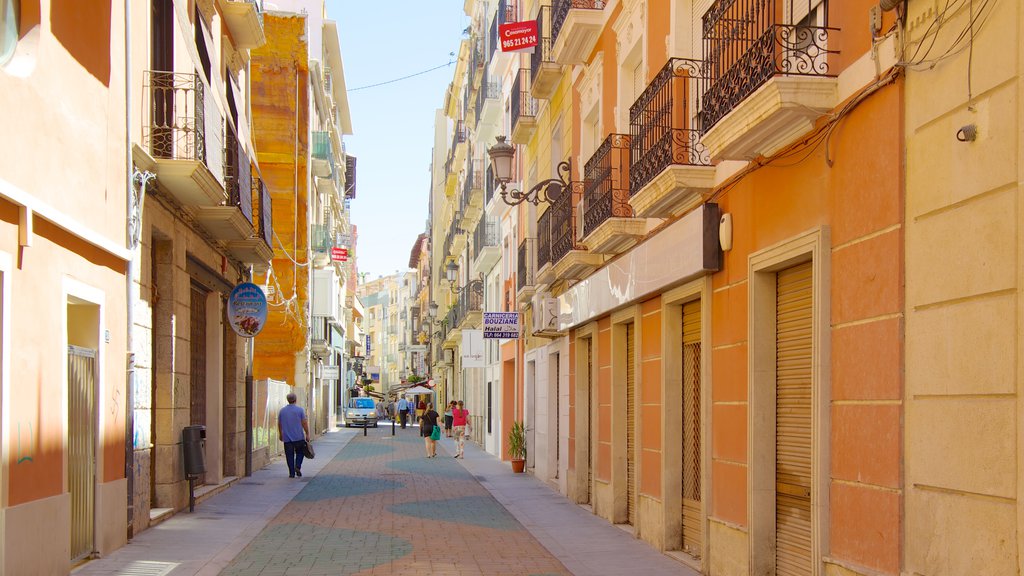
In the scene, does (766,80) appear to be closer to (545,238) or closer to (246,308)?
(545,238)

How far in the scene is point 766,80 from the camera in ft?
26.3

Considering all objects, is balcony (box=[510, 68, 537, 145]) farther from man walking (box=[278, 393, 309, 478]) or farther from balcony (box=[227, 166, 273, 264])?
man walking (box=[278, 393, 309, 478])

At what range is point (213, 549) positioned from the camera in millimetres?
12469

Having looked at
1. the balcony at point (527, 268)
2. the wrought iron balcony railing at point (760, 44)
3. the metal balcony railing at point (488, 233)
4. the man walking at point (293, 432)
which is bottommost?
the man walking at point (293, 432)

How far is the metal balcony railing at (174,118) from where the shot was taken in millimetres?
13836

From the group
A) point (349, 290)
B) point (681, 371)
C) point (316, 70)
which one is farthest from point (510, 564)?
point (349, 290)

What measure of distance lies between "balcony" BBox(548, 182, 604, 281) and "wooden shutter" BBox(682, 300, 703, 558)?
12.7 feet

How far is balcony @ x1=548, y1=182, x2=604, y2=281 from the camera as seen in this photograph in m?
16.9

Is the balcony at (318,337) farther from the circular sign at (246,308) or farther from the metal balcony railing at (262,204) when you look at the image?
the circular sign at (246,308)

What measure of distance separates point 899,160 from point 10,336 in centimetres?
645

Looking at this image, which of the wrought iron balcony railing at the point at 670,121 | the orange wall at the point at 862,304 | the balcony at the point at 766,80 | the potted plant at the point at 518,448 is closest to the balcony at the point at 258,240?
the potted plant at the point at 518,448

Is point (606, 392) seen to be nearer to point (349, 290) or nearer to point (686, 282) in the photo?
point (686, 282)

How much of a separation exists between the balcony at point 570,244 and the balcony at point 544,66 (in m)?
2.62

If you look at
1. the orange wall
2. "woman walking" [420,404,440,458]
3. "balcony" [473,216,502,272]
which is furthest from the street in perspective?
"balcony" [473,216,502,272]
